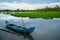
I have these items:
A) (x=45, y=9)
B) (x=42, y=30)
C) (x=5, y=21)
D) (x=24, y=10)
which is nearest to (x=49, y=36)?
(x=42, y=30)

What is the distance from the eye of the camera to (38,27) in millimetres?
1974

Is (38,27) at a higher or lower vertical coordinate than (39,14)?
lower

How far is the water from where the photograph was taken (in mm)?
1894

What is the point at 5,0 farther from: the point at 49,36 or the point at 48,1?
the point at 49,36

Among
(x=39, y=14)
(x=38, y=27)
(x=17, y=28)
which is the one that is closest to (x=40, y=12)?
(x=39, y=14)

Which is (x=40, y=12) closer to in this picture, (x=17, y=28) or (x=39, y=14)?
(x=39, y=14)

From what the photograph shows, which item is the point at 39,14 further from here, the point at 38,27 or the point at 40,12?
the point at 38,27

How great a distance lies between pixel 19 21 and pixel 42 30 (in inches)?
14.3

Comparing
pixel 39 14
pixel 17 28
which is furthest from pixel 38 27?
pixel 17 28

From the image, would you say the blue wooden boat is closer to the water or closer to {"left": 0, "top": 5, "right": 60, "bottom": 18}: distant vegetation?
the water

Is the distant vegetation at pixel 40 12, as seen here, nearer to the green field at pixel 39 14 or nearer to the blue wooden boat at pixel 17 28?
the green field at pixel 39 14

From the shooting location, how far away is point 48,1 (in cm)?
199

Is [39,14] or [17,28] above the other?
[39,14]

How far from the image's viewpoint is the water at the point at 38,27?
1894 millimetres
